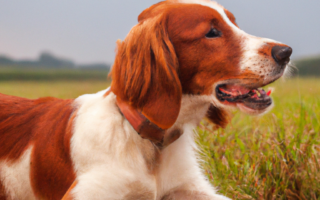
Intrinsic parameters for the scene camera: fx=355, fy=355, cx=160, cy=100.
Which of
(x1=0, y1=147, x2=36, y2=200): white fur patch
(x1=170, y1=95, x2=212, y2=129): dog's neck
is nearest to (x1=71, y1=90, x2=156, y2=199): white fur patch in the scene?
(x1=170, y1=95, x2=212, y2=129): dog's neck

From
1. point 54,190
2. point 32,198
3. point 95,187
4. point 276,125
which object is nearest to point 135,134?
point 95,187

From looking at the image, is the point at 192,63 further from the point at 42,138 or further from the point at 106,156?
the point at 42,138

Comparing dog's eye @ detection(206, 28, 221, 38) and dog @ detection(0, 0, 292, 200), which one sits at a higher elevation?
dog's eye @ detection(206, 28, 221, 38)

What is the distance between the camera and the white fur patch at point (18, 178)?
8.30 ft

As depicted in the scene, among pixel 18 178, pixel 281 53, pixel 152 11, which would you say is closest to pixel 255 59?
pixel 281 53

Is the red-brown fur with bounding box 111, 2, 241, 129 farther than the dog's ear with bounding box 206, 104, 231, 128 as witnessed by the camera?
No

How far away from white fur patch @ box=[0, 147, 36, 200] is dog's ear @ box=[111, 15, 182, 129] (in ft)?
2.93

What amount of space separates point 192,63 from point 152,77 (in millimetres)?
265

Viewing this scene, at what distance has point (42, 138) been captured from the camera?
8.16ft

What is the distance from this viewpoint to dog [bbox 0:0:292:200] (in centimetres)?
215

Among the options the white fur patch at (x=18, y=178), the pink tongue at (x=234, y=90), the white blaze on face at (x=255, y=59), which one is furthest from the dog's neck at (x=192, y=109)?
the white fur patch at (x=18, y=178)

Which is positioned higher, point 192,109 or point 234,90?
point 234,90

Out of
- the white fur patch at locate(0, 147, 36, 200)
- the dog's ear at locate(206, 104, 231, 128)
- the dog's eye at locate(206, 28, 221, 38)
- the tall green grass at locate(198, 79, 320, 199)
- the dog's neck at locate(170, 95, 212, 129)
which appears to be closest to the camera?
the dog's eye at locate(206, 28, 221, 38)

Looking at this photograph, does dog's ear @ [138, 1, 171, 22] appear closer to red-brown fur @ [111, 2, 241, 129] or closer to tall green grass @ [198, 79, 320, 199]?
red-brown fur @ [111, 2, 241, 129]
